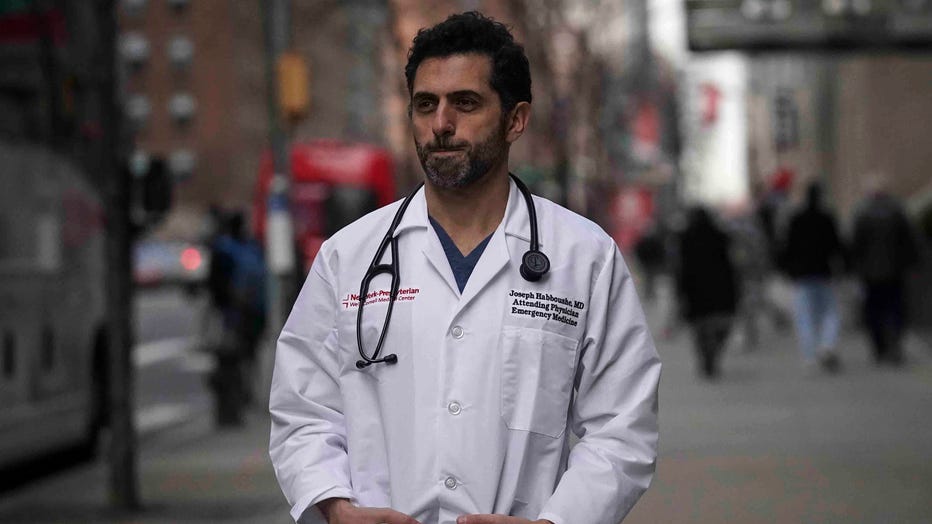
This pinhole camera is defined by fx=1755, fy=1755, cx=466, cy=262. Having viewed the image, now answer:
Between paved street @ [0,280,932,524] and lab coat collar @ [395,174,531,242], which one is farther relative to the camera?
paved street @ [0,280,932,524]

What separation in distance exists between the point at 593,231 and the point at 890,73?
2524 cm

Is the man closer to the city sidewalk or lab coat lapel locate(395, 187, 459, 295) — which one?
lab coat lapel locate(395, 187, 459, 295)

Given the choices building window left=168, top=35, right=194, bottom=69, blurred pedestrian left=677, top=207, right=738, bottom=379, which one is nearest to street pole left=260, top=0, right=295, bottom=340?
blurred pedestrian left=677, top=207, right=738, bottom=379

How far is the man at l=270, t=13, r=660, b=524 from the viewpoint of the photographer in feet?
10.4

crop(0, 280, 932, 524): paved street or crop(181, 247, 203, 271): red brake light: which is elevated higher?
crop(0, 280, 932, 524): paved street

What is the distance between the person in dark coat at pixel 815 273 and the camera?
17.0 m

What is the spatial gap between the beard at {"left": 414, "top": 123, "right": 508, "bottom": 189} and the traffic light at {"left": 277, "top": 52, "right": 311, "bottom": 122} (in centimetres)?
1234

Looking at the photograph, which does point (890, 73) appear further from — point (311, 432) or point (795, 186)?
point (795, 186)

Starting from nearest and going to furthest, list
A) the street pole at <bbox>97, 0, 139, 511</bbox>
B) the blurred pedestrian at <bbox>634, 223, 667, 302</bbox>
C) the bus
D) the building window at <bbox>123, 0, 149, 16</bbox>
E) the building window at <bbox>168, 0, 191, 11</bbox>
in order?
1. the street pole at <bbox>97, 0, 139, 511</bbox>
2. the bus
3. the blurred pedestrian at <bbox>634, 223, 667, 302</bbox>
4. the building window at <bbox>123, 0, 149, 16</bbox>
5. the building window at <bbox>168, 0, 191, 11</bbox>

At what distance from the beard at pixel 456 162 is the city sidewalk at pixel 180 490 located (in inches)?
239

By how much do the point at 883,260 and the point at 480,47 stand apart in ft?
47.5

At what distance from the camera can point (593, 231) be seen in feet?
11.1

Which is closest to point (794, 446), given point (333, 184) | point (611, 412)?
point (611, 412)

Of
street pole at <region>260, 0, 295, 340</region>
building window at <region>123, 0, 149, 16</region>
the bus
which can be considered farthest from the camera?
building window at <region>123, 0, 149, 16</region>
